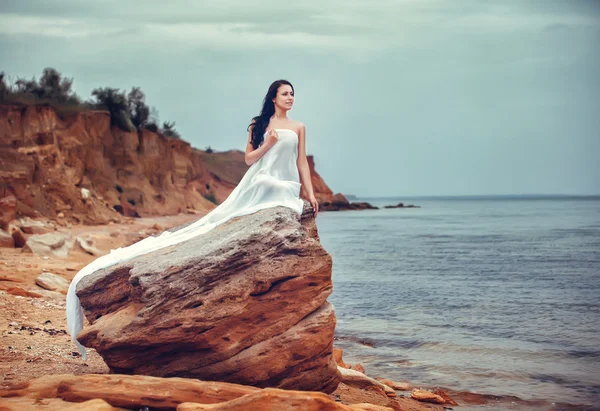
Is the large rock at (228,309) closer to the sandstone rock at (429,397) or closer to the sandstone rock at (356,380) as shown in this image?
the sandstone rock at (356,380)

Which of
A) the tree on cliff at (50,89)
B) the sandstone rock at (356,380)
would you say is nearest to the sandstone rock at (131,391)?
the sandstone rock at (356,380)

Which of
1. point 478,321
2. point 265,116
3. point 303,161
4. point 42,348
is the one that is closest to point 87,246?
point 478,321

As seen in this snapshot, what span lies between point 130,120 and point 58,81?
18.0 ft

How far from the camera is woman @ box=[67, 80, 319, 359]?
25.0 feet

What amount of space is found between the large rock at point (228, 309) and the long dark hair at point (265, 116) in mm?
1414

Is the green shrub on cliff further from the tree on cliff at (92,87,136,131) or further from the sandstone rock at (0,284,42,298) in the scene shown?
the sandstone rock at (0,284,42,298)

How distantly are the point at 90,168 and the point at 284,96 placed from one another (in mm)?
31568

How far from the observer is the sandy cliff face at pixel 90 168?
2864cm

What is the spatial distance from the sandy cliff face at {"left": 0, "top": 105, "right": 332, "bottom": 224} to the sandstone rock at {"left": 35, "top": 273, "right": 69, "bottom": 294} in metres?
14.3

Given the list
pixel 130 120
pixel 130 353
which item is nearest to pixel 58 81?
pixel 130 120

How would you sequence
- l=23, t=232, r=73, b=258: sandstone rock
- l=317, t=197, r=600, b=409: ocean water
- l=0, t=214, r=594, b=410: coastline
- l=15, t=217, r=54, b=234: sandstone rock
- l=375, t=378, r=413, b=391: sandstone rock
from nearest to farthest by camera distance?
l=0, t=214, r=594, b=410: coastline → l=375, t=378, r=413, b=391: sandstone rock → l=317, t=197, r=600, b=409: ocean water → l=23, t=232, r=73, b=258: sandstone rock → l=15, t=217, r=54, b=234: sandstone rock

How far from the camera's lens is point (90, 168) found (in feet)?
124

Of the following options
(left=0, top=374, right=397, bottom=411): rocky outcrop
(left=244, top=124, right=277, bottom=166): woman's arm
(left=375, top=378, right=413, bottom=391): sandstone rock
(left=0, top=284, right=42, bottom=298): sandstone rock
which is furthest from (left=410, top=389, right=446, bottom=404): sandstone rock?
(left=0, top=284, right=42, bottom=298): sandstone rock

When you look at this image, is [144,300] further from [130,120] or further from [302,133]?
[130,120]
